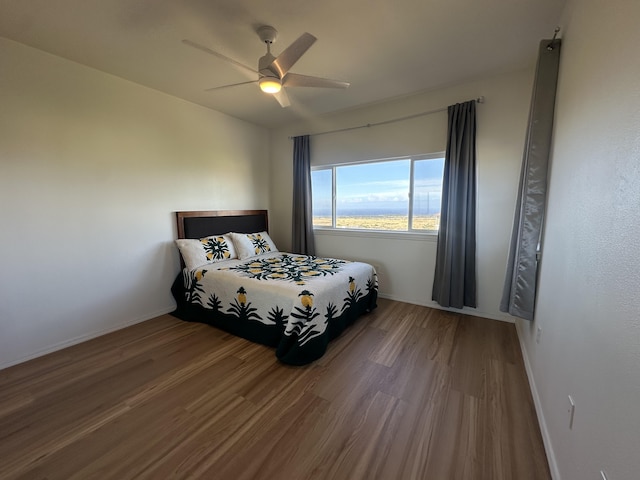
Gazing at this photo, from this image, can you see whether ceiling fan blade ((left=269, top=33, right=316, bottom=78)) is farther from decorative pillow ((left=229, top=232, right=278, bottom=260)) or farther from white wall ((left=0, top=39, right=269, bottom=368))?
decorative pillow ((left=229, top=232, right=278, bottom=260))

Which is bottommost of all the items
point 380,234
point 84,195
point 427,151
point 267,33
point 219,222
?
point 380,234

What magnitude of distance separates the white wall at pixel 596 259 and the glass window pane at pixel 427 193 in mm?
1584

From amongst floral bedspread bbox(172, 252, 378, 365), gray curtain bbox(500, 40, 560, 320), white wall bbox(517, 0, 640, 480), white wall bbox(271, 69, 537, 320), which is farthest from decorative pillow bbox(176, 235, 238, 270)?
white wall bbox(517, 0, 640, 480)

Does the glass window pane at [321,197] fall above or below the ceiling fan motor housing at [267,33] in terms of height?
below

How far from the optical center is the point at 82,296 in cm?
262

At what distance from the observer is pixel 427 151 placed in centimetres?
329

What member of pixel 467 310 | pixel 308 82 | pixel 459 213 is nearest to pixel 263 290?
pixel 308 82

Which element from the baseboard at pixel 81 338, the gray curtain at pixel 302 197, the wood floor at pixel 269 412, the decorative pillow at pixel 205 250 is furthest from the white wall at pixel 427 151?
the baseboard at pixel 81 338

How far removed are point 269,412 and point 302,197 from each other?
122 inches

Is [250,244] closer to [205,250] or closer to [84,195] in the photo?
[205,250]

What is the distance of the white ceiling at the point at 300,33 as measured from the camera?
1.82 m

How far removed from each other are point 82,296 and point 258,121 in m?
3.20

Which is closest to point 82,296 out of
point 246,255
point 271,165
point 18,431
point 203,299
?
point 203,299

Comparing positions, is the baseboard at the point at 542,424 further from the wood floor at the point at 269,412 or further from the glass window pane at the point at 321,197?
the glass window pane at the point at 321,197
